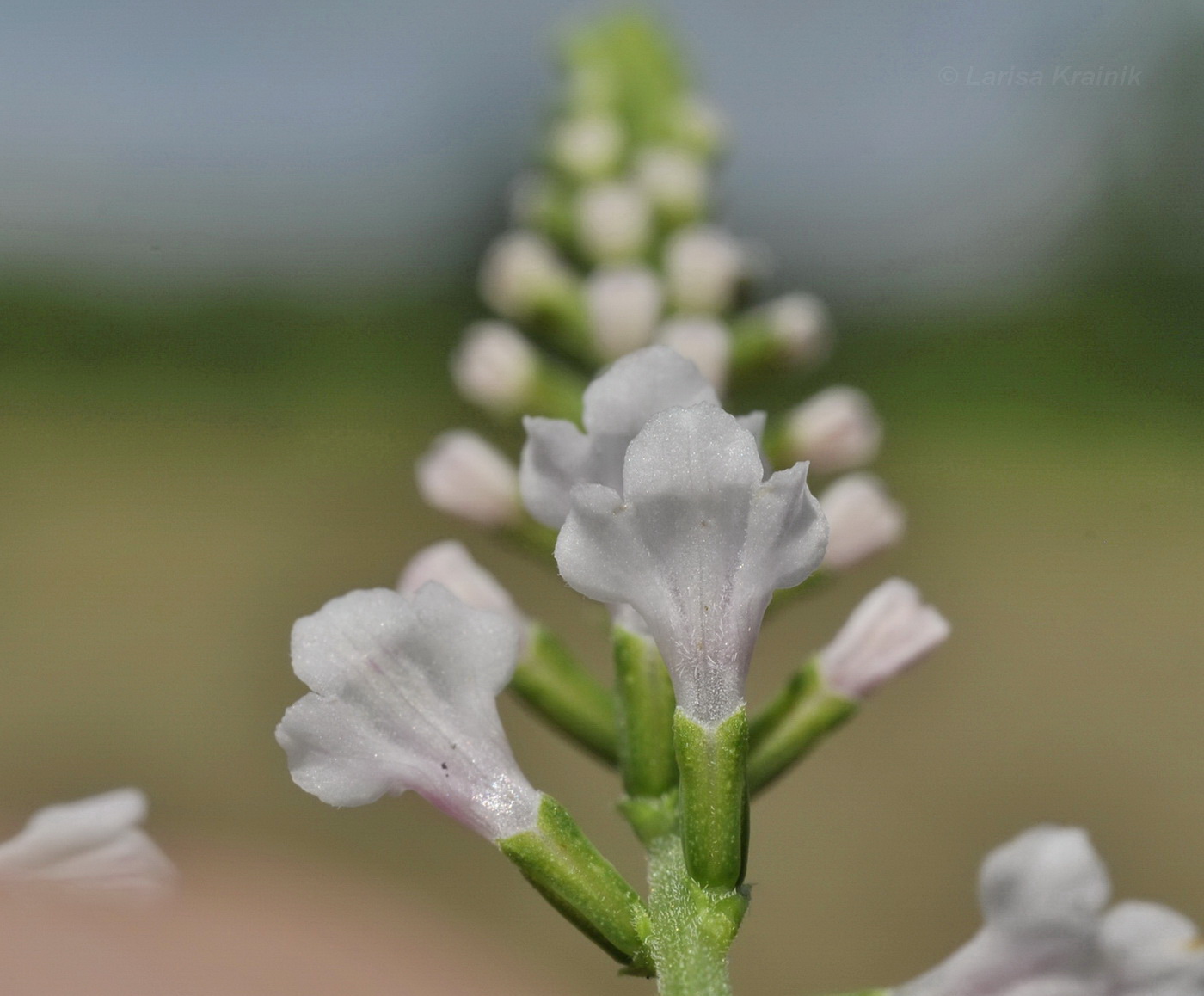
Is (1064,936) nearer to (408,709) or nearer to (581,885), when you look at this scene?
(581,885)

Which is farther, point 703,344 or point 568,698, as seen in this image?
point 703,344

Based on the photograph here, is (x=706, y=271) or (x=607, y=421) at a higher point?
(x=706, y=271)

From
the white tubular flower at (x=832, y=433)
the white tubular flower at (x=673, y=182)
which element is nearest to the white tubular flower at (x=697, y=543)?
the white tubular flower at (x=832, y=433)

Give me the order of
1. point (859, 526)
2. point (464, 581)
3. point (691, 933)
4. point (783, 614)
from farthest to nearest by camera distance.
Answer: point (783, 614) < point (859, 526) < point (464, 581) < point (691, 933)

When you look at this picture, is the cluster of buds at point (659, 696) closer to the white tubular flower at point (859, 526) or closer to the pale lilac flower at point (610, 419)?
the pale lilac flower at point (610, 419)

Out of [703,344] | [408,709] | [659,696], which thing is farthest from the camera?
[703,344]

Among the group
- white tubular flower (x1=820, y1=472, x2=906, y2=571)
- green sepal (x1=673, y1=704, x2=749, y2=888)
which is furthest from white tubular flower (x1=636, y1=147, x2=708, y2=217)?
green sepal (x1=673, y1=704, x2=749, y2=888)

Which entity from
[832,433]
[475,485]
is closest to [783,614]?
[832,433]
